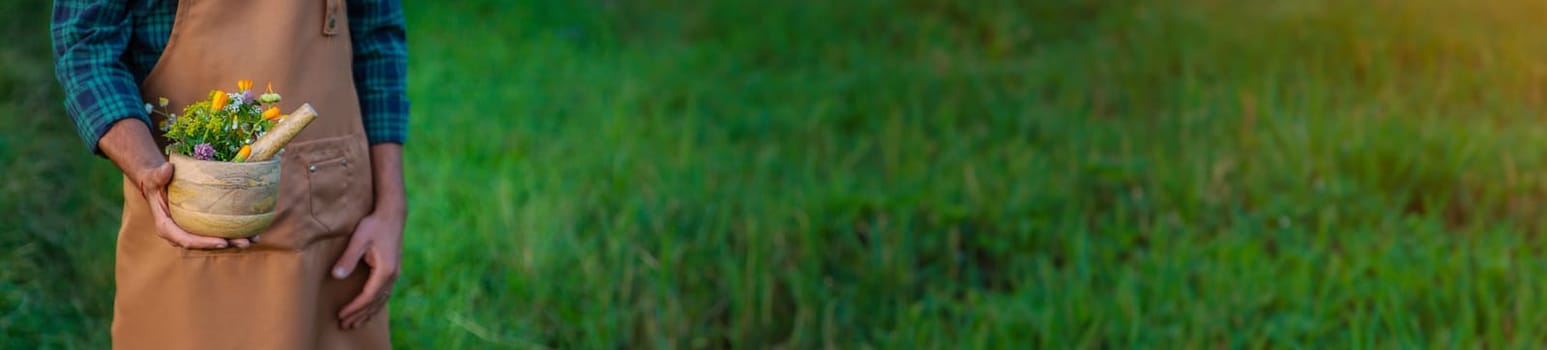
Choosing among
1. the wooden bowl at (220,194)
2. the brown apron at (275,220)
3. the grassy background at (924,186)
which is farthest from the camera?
the grassy background at (924,186)

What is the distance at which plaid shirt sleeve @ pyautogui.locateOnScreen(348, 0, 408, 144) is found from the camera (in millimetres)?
1766

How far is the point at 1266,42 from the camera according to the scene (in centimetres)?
586

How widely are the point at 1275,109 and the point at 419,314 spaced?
10.5 feet

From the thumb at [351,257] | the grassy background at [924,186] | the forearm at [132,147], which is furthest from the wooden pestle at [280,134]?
the grassy background at [924,186]

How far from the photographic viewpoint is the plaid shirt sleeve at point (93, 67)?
4.80ft

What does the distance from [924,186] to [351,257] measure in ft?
8.40

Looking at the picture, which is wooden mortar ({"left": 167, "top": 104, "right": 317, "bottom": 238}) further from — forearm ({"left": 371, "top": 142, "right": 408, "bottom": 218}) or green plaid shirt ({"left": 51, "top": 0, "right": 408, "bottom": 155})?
forearm ({"left": 371, "top": 142, "right": 408, "bottom": 218})

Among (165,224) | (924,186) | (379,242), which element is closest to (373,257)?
(379,242)

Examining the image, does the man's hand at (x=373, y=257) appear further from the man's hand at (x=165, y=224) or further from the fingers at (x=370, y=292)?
the man's hand at (x=165, y=224)

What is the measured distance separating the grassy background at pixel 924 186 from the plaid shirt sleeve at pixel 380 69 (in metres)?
1.09

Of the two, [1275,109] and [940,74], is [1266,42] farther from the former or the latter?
[940,74]

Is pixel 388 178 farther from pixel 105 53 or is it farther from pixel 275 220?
pixel 105 53

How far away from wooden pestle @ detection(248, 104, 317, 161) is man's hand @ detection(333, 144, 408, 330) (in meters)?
0.27

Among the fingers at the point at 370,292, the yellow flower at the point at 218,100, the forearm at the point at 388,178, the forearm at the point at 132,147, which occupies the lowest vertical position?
the fingers at the point at 370,292
